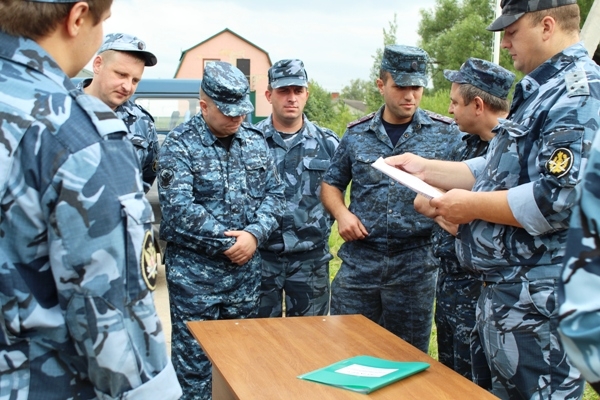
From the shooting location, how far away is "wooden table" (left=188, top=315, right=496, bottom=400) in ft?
6.22

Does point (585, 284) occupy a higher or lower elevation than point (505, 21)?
lower

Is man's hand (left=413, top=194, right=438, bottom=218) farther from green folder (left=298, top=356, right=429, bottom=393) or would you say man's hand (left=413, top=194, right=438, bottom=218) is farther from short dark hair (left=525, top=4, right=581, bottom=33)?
short dark hair (left=525, top=4, right=581, bottom=33)

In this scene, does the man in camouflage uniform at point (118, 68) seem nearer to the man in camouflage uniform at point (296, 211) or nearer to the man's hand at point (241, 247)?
the man's hand at point (241, 247)

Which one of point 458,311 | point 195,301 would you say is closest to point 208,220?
point 195,301

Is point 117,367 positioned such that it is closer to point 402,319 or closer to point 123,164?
point 123,164

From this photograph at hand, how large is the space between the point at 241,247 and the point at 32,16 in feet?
6.39

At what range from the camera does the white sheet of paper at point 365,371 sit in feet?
6.55

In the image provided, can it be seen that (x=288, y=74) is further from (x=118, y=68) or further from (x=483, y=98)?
(x=483, y=98)

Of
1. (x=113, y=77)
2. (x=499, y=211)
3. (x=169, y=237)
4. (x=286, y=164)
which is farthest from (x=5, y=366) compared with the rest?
(x=286, y=164)

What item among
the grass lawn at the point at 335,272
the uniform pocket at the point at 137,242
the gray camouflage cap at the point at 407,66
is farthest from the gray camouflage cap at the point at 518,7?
the grass lawn at the point at 335,272

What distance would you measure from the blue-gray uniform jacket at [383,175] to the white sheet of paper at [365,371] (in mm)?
1366

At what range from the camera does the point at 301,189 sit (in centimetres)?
380

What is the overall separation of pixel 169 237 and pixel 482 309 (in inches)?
62.4

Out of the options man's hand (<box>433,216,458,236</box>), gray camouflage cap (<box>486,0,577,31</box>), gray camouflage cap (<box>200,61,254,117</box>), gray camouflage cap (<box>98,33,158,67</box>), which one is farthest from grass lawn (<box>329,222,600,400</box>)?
gray camouflage cap (<box>98,33,158,67</box>)
